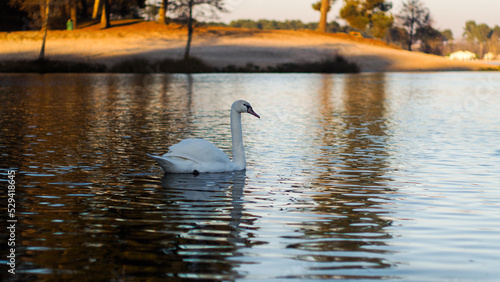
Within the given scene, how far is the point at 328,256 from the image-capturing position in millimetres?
6598

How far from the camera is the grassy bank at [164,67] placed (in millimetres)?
58594

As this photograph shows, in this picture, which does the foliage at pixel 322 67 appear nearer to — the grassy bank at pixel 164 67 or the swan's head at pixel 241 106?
the grassy bank at pixel 164 67

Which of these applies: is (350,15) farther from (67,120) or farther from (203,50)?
(67,120)

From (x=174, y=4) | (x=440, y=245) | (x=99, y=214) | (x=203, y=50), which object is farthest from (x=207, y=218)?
(x=203, y=50)

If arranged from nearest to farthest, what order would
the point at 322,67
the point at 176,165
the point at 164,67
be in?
the point at 176,165
the point at 164,67
the point at 322,67

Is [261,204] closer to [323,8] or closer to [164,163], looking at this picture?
[164,163]

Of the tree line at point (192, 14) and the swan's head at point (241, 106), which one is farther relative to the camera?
the tree line at point (192, 14)

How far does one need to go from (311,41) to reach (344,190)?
255 feet

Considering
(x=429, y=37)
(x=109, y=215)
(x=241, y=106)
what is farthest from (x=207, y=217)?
(x=429, y=37)

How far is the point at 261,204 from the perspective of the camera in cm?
916


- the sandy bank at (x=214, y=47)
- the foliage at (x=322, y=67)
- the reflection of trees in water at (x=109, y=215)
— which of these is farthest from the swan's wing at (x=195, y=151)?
the foliage at (x=322, y=67)

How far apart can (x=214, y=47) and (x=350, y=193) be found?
2765 inches

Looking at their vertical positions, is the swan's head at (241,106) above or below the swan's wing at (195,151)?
above

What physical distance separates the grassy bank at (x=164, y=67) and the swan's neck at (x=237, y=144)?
48.5 meters
